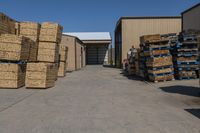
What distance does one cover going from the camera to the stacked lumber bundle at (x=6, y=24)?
Result: 12531 mm

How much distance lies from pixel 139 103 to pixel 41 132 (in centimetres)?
401

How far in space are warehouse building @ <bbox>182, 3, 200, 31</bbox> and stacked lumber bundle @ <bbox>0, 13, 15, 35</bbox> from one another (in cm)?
1249

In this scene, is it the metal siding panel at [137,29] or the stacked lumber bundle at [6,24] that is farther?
the metal siding panel at [137,29]

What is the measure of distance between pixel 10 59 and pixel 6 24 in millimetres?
2479

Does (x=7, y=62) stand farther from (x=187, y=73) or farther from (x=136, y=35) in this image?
(x=136, y=35)

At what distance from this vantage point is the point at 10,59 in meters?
11.8

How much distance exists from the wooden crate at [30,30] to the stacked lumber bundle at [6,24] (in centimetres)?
51

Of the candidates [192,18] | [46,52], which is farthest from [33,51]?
[192,18]

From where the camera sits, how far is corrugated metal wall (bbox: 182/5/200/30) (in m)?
16.7

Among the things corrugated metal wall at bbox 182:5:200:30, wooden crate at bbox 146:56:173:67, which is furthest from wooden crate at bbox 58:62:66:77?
corrugated metal wall at bbox 182:5:200:30

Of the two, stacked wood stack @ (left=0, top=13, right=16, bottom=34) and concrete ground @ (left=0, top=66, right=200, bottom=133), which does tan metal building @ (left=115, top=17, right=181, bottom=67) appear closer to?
stacked wood stack @ (left=0, top=13, right=16, bottom=34)

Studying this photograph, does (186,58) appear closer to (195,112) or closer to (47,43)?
(195,112)

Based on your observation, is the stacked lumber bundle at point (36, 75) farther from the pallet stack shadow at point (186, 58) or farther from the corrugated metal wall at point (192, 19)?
the corrugated metal wall at point (192, 19)

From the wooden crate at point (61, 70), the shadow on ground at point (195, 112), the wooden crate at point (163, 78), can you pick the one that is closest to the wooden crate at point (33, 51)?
the wooden crate at point (61, 70)
